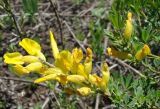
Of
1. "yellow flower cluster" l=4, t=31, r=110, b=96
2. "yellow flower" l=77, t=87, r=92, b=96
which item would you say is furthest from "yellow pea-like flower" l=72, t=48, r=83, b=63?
"yellow flower" l=77, t=87, r=92, b=96

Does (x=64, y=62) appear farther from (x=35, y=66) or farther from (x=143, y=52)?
(x=143, y=52)

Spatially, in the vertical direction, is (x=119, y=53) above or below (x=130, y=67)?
above

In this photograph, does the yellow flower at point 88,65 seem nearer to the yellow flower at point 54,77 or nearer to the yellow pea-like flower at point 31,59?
the yellow flower at point 54,77

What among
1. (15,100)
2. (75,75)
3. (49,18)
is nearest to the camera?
(75,75)

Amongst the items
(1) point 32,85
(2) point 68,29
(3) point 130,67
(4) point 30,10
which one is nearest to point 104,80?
(4) point 30,10

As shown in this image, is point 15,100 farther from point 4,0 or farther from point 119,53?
point 119,53

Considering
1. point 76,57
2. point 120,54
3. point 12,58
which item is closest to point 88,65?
point 76,57

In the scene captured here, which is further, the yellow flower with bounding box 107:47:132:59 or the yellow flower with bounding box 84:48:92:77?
the yellow flower with bounding box 107:47:132:59

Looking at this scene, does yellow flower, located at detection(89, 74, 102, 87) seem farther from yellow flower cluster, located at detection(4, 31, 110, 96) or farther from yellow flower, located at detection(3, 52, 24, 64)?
yellow flower, located at detection(3, 52, 24, 64)

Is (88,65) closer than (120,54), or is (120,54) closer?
(88,65)
